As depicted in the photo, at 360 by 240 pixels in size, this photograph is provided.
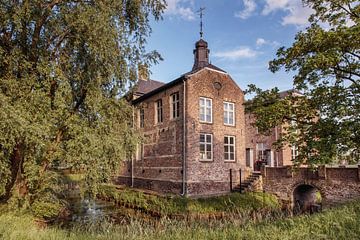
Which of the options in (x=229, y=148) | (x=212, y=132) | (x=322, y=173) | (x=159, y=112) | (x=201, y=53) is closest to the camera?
(x=322, y=173)

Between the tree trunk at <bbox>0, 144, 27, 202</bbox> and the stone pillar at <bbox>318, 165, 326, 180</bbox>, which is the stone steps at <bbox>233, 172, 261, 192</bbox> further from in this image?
the tree trunk at <bbox>0, 144, 27, 202</bbox>

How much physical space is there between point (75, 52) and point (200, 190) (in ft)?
31.4

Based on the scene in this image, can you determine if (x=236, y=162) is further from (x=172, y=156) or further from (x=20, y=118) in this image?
(x=20, y=118)

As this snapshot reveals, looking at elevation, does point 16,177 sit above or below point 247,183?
above

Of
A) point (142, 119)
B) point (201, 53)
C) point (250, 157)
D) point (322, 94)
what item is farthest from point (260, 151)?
point (322, 94)

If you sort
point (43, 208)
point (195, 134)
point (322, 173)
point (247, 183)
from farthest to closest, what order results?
1. point (247, 183)
2. point (195, 134)
3. point (322, 173)
4. point (43, 208)

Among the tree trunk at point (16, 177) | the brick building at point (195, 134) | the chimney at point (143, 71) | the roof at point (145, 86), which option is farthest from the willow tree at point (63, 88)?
the roof at point (145, 86)

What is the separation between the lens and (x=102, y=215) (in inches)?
503

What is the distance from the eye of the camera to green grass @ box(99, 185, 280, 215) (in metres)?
12.5

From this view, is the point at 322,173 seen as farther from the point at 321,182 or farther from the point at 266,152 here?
the point at 266,152

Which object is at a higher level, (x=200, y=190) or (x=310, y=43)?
(x=310, y=43)

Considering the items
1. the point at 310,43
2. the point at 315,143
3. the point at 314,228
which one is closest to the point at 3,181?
the point at 314,228

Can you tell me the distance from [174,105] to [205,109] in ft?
5.84

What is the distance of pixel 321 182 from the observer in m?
14.0
